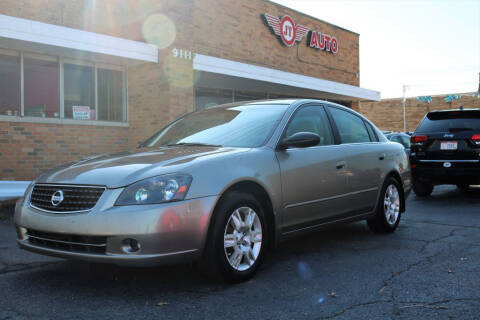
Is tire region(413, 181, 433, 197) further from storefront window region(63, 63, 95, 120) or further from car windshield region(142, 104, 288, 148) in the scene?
storefront window region(63, 63, 95, 120)

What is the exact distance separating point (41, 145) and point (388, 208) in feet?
24.5

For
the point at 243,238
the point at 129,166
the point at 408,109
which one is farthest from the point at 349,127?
the point at 408,109

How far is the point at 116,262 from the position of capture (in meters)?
3.48

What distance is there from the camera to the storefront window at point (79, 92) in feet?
36.1

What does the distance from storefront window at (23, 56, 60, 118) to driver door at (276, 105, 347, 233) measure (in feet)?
23.7

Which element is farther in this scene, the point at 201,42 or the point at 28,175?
the point at 201,42

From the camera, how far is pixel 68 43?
9.77 metres

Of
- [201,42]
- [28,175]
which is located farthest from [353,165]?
[201,42]

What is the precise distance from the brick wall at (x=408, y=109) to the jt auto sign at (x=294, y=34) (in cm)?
2302

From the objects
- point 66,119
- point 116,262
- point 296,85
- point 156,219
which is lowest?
point 116,262

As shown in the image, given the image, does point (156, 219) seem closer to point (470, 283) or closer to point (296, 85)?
point (470, 283)

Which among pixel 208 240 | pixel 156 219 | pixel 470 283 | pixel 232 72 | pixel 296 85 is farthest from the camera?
pixel 296 85

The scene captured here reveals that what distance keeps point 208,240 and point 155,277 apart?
0.75 meters

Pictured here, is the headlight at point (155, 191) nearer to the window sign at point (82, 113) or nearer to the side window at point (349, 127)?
the side window at point (349, 127)
